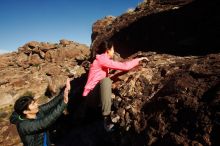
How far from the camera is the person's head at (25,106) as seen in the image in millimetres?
5801

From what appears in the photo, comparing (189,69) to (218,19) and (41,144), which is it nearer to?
(41,144)

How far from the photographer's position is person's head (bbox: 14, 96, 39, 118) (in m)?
5.80

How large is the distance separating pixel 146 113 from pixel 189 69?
5.25 ft

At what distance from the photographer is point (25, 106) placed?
19.1 feet

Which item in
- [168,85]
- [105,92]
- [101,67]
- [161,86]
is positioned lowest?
[105,92]

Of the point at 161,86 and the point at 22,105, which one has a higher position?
the point at 161,86

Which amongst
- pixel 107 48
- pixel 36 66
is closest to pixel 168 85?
pixel 107 48

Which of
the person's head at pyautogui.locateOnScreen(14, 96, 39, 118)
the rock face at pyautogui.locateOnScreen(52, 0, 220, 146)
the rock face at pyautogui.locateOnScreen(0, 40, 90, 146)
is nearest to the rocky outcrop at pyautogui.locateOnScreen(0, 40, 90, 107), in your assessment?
the rock face at pyautogui.locateOnScreen(0, 40, 90, 146)

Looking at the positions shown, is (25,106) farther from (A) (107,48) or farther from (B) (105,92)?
(A) (107,48)

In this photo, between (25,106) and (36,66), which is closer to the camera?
(25,106)

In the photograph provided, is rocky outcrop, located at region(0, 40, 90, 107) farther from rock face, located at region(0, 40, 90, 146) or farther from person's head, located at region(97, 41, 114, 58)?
person's head, located at region(97, 41, 114, 58)

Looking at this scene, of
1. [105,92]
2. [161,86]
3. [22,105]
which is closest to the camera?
[22,105]

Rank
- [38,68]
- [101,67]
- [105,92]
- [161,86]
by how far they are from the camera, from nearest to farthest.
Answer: [161,86] → [105,92] → [101,67] → [38,68]

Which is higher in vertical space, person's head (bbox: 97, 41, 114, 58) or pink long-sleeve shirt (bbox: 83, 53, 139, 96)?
person's head (bbox: 97, 41, 114, 58)
